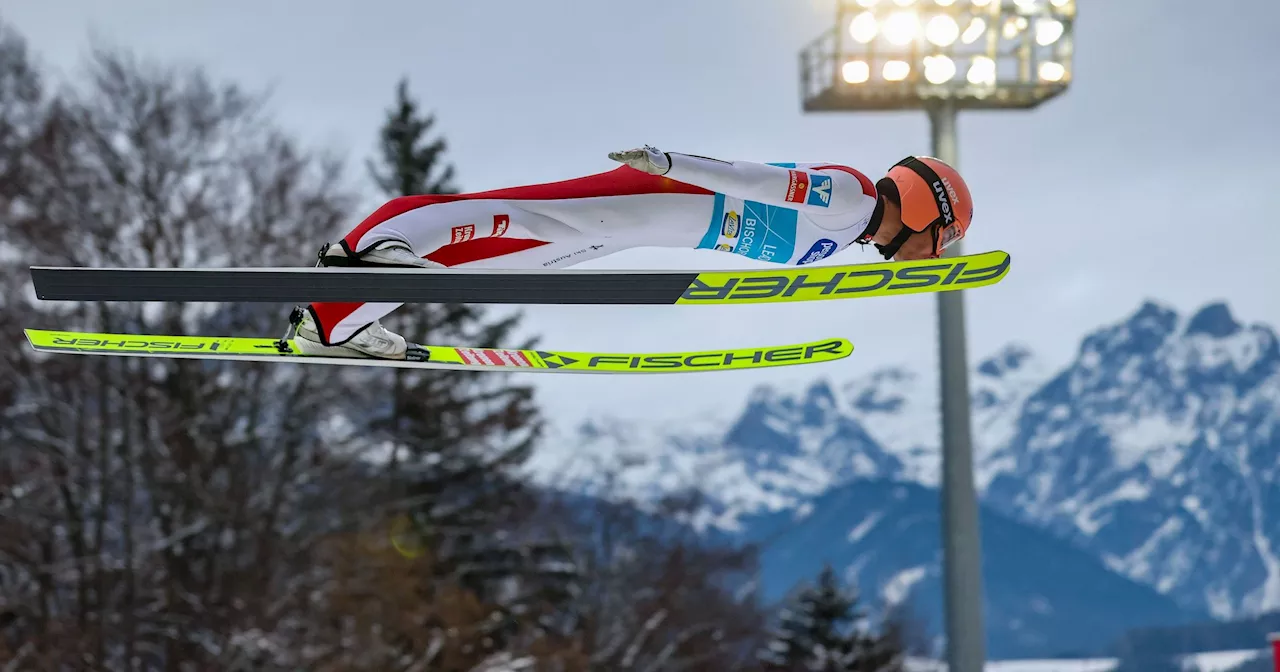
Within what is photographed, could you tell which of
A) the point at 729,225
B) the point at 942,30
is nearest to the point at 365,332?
the point at 729,225

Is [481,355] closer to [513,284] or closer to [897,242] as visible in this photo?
[513,284]

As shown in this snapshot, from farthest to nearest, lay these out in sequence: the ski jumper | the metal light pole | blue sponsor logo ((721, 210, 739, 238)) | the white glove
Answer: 1. the metal light pole
2. blue sponsor logo ((721, 210, 739, 238))
3. the ski jumper
4. the white glove

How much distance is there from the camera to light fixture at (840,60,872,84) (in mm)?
13961

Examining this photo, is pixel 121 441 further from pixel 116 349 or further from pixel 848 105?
pixel 116 349

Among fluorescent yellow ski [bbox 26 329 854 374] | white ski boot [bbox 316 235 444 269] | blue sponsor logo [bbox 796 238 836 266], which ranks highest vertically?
blue sponsor logo [bbox 796 238 836 266]

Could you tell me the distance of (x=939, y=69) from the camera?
536 inches

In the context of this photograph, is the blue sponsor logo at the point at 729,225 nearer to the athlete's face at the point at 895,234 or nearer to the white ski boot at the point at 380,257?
the athlete's face at the point at 895,234

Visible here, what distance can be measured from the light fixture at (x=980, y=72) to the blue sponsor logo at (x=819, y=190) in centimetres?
1034

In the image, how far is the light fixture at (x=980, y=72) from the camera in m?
13.9

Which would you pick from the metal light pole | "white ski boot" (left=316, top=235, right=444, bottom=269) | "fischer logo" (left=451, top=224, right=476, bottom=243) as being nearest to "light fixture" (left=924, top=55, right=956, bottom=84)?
the metal light pole

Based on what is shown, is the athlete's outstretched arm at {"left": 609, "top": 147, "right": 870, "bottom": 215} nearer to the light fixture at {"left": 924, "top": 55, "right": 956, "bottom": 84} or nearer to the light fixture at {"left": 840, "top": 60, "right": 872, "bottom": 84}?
the light fixture at {"left": 924, "top": 55, "right": 956, "bottom": 84}

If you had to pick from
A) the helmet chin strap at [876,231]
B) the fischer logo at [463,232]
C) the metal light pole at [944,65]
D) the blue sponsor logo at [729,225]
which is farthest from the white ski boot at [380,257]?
the metal light pole at [944,65]

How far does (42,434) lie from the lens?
1912 cm

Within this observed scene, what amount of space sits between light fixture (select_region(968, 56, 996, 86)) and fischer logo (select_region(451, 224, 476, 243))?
10.9 meters
